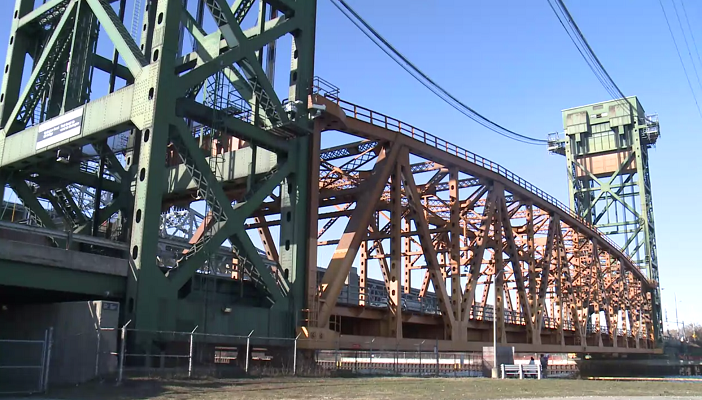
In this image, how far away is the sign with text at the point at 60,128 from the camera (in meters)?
30.0

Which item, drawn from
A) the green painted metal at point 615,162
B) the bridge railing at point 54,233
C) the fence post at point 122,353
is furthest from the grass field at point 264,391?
the green painted metal at point 615,162

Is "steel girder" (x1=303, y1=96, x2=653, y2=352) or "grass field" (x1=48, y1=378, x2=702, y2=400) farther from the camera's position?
"steel girder" (x1=303, y1=96, x2=653, y2=352)

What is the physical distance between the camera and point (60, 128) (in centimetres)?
3083

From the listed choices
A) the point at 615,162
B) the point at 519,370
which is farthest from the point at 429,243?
the point at 615,162

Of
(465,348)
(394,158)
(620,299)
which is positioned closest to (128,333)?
(394,158)

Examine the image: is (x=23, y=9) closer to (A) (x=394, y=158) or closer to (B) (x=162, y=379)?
(A) (x=394, y=158)

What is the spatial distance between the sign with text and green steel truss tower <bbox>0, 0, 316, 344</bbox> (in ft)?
0.23

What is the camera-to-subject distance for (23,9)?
36688 millimetres

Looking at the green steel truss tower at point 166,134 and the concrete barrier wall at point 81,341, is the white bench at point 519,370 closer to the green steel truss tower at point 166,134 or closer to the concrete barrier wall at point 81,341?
the green steel truss tower at point 166,134

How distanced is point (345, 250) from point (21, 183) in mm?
17052

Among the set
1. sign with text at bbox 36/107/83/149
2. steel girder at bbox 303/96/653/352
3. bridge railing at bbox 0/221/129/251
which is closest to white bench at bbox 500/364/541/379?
steel girder at bbox 303/96/653/352

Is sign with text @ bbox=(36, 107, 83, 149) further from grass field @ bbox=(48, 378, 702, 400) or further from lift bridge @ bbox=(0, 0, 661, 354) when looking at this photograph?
grass field @ bbox=(48, 378, 702, 400)

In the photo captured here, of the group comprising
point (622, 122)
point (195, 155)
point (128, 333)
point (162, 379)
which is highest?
point (622, 122)

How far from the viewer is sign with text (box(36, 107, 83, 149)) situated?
30.0 metres
